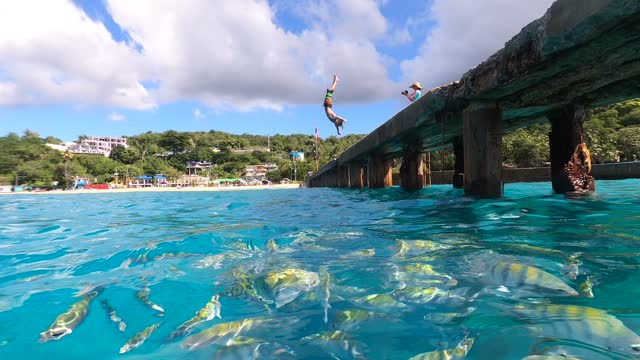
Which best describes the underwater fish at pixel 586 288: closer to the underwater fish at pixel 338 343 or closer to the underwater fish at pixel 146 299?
the underwater fish at pixel 338 343

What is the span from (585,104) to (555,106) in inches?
23.1

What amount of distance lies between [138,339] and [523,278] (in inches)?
110

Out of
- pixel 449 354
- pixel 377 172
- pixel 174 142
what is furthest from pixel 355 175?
pixel 174 142

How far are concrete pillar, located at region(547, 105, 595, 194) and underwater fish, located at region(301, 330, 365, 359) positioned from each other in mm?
9066

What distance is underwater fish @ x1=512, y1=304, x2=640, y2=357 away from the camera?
6.04ft

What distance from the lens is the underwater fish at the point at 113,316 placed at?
8.16 feet

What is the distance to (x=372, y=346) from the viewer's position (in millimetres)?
2047

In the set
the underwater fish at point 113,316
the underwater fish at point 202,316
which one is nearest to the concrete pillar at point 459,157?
the underwater fish at point 202,316

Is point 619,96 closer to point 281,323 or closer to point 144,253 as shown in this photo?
point 281,323

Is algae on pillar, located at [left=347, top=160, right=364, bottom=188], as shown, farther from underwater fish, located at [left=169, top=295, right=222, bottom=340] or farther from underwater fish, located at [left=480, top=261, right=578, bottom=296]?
underwater fish, located at [left=169, top=295, right=222, bottom=340]

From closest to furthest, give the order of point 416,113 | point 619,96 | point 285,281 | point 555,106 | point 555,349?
point 555,349 → point 285,281 → point 619,96 → point 555,106 → point 416,113

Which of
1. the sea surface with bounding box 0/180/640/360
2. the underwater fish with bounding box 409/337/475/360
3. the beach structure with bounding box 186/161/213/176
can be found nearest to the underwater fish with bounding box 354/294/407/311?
the sea surface with bounding box 0/180/640/360

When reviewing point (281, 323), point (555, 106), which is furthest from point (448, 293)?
point (555, 106)

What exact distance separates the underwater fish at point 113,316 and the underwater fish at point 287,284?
3.34 feet
